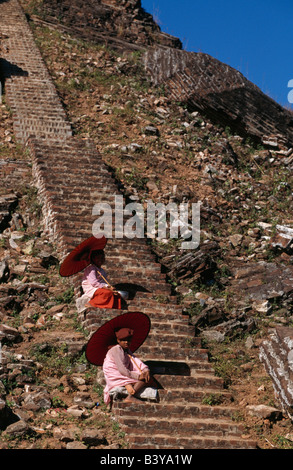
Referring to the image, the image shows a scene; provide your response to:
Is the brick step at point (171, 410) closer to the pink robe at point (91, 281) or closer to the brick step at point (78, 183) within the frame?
the pink robe at point (91, 281)

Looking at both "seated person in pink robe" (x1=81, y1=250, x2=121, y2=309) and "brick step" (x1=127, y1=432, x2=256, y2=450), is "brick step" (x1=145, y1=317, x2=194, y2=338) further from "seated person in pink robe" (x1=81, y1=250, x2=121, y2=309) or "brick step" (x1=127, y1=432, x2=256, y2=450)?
"brick step" (x1=127, y1=432, x2=256, y2=450)

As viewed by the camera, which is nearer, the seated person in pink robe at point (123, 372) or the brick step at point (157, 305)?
the seated person in pink robe at point (123, 372)

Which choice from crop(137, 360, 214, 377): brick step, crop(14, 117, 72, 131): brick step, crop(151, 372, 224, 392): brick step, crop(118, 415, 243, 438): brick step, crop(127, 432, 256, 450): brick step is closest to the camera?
crop(127, 432, 256, 450): brick step

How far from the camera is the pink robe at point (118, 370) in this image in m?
5.66

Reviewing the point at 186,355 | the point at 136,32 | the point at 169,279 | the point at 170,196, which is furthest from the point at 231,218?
the point at 136,32

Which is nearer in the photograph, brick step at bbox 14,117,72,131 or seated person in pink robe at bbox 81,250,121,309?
seated person in pink robe at bbox 81,250,121,309

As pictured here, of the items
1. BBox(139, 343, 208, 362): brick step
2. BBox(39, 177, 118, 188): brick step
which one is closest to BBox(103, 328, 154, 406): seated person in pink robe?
BBox(139, 343, 208, 362): brick step

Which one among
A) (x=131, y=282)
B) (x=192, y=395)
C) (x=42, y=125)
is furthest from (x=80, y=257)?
(x=42, y=125)

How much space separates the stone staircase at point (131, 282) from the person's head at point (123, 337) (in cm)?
62

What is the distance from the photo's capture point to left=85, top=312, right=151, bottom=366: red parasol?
5750 millimetres

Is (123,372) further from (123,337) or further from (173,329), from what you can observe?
(173,329)

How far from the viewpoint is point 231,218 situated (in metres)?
11.6

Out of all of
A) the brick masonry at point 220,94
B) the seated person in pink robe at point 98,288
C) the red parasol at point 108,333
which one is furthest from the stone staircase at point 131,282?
the brick masonry at point 220,94

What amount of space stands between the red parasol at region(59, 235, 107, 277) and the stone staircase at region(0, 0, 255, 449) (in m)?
0.40
